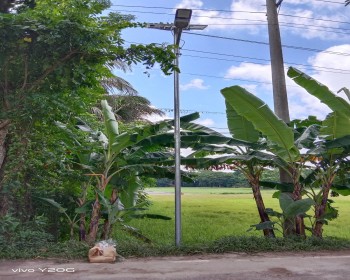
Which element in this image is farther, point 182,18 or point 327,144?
point 327,144

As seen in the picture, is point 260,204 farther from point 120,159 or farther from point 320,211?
point 120,159

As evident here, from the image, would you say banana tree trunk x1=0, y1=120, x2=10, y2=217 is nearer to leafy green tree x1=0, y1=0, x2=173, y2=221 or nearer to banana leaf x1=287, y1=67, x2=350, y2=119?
leafy green tree x1=0, y1=0, x2=173, y2=221

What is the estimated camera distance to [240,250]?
5.80 m

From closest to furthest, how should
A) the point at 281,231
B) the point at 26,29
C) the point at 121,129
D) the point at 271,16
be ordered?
the point at 26,29 → the point at 281,231 → the point at 121,129 → the point at 271,16

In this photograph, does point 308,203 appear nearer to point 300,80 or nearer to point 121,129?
point 300,80

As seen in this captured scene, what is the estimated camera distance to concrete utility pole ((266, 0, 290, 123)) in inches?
337

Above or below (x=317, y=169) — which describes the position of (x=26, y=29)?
above

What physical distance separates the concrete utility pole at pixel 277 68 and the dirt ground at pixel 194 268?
3.97 meters

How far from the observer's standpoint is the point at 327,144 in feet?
22.0

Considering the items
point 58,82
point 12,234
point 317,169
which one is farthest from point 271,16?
point 12,234

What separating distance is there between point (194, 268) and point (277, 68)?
5788mm

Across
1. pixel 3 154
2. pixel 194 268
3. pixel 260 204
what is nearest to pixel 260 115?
pixel 260 204

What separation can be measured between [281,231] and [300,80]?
292 cm

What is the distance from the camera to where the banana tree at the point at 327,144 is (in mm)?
6539
